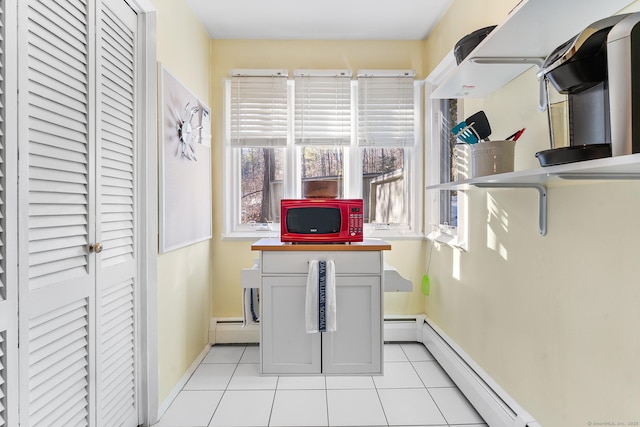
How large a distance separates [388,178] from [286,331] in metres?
1.38

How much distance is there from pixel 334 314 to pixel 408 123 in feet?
4.95

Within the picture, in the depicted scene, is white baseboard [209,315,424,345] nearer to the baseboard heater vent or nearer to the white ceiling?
the baseboard heater vent

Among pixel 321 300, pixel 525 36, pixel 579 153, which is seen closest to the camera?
pixel 579 153

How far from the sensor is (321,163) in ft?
9.52

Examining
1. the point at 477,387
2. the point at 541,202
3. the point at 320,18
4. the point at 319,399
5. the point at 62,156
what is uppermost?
the point at 320,18

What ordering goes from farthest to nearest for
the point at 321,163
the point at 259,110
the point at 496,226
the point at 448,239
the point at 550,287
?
the point at 321,163
the point at 259,110
the point at 448,239
the point at 496,226
the point at 550,287

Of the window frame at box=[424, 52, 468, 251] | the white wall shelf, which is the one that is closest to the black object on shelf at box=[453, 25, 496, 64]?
the white wall shelf

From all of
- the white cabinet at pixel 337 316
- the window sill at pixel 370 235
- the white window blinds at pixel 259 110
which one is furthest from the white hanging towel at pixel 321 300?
the white window blinds at pixel 259 110

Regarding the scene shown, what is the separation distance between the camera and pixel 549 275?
4.62ft

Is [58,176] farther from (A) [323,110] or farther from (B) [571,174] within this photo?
(A) [323,110]

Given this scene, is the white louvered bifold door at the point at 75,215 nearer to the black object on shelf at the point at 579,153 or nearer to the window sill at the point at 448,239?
the black object on shelf at the point at 579,153

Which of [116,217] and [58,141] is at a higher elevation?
[58,141]

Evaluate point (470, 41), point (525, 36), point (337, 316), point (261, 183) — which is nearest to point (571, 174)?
point (525, 36)

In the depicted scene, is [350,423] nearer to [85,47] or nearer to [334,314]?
[334,314]
